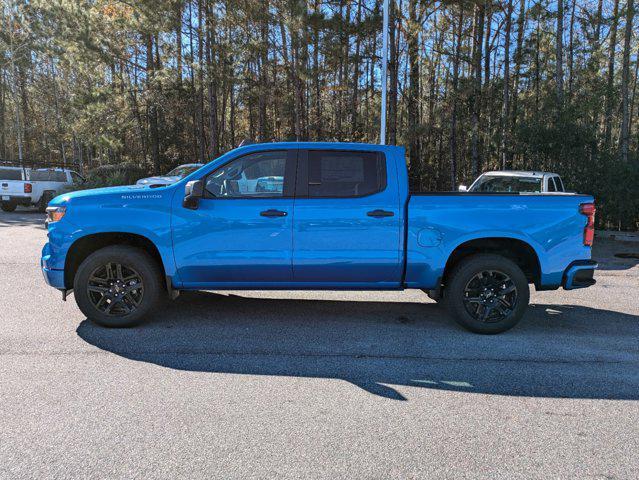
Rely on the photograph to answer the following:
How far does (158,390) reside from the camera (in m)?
3.78

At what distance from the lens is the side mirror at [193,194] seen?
491cm

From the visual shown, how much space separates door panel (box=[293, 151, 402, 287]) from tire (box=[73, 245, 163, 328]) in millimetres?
1543

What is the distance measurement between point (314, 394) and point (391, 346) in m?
1.31

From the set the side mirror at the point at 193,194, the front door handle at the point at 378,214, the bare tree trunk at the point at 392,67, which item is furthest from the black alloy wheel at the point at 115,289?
the bare tree trunk at the point at 392,67

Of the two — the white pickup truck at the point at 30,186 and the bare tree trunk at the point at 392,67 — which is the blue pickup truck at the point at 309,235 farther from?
the white pickup truck at the point at 30,186

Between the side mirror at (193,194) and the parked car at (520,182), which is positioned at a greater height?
the parked car at (520,182)

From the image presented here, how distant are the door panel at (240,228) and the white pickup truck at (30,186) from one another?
16774 mm

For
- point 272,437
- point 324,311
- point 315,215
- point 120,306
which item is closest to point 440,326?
point 324,311

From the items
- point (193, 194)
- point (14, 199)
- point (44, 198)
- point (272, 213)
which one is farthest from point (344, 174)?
point (44, 198)

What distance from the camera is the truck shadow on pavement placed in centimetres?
406

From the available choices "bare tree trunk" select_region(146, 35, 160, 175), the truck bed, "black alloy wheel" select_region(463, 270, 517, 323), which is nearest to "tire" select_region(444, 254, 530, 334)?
"black alloy wheel" select_region(463, 270, 517, 323)

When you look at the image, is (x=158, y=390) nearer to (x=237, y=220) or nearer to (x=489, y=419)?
(x=237, y=220)

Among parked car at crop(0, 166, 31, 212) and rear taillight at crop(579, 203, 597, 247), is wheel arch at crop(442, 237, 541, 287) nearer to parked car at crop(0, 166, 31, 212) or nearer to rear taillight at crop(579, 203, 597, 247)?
rear taillight at crop(579, 203, 597, 247)

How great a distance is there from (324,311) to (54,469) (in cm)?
366
